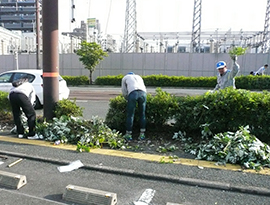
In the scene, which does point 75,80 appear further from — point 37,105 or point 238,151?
point 238,151

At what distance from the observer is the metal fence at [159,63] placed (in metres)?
25.2

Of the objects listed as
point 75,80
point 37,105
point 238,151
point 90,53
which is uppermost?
point 90,53

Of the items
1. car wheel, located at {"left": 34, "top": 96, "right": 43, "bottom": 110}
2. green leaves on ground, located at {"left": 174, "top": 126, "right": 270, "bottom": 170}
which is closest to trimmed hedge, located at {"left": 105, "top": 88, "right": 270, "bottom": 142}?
green leaves on ground, located at {"left": 174, "top": 126, "right": 270, "bottom": 170}

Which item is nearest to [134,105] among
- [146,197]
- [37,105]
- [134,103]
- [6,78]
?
[134,103]

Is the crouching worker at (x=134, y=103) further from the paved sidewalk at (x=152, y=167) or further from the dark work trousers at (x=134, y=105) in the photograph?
the paved sidewalk at (x=152, y=167)

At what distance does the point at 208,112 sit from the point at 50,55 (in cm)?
390

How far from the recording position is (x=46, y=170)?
4238 mm

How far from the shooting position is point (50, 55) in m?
6.19

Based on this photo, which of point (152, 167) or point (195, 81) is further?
point (195, 81)

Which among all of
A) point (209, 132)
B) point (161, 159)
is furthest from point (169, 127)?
point (161, 159)

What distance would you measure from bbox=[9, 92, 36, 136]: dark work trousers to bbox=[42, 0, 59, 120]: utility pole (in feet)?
1.72

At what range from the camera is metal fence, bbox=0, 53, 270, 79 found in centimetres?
2519

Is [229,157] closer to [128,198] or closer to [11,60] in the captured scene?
[128,198]

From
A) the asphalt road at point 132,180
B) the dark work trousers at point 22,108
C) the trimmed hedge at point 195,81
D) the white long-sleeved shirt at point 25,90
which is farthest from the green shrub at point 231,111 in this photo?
the trimmed hedge at point 195,81
